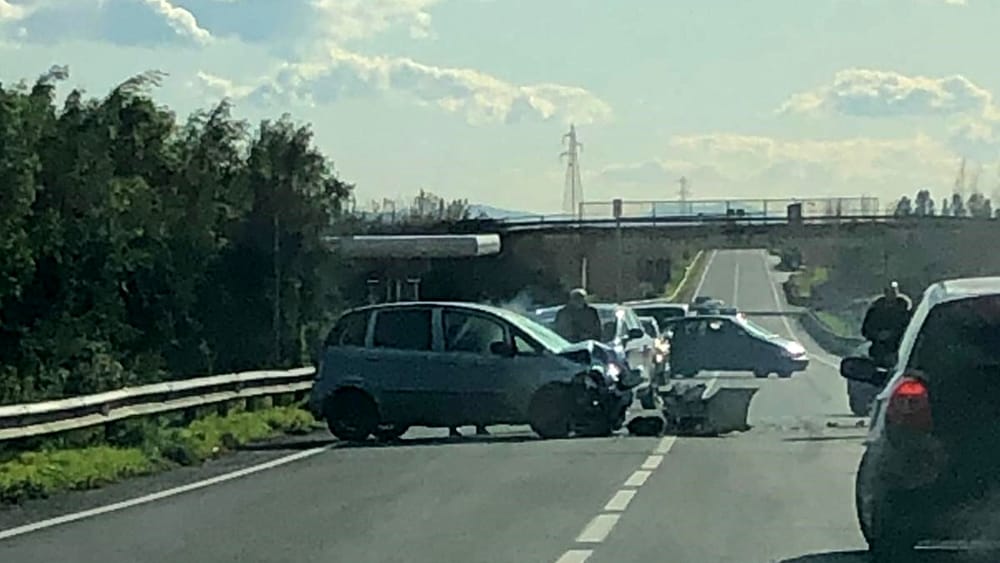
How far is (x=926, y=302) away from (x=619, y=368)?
13934 millimetres

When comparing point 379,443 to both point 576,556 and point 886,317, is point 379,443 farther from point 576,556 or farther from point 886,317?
point 576,556

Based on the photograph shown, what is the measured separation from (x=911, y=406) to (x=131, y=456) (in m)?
11.3

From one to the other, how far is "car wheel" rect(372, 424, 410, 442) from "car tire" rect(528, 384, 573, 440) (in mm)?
1669

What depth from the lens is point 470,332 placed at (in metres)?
25.9

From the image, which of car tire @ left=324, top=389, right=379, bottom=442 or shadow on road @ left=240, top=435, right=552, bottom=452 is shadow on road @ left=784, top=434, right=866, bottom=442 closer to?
shadow on road @ left=240, top=435, right=552, bottom=452

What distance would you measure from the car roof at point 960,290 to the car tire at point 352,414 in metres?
13.5

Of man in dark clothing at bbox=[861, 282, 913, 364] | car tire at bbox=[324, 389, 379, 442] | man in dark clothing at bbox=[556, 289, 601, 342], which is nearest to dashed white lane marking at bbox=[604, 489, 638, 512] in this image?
car tire at bbox=[324, 389, 379, 442]

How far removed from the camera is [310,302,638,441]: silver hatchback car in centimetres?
2542

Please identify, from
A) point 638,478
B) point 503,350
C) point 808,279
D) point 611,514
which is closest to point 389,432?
point 503,350

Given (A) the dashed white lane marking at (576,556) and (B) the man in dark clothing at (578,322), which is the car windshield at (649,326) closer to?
(B) the man in dark clothing at (578,322)

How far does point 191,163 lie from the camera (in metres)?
54.9

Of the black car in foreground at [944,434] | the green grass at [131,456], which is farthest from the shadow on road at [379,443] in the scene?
the black car in foreground at [944,434]

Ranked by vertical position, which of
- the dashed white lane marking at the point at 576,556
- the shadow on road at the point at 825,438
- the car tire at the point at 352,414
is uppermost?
the dashed white lane marking at the point at 576,556

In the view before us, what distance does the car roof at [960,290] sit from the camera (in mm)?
11945
